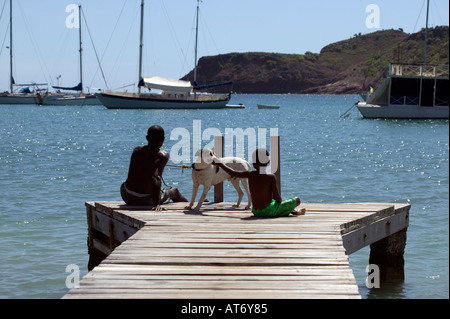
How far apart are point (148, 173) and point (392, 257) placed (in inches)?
159

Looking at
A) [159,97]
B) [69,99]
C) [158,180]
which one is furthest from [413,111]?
[69,99]

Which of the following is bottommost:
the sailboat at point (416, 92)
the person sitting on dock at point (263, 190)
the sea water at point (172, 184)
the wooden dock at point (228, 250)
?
the sea water at point (172, 184)

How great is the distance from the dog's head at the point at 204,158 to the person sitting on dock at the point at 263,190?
55 millimetres

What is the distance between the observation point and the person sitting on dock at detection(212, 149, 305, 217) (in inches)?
347

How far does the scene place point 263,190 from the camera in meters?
8.92

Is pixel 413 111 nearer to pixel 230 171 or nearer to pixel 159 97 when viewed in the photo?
pixel 159 97

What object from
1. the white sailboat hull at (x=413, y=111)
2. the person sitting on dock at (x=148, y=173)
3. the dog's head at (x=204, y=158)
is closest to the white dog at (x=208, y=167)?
the dog's head at (x=204, y=158)

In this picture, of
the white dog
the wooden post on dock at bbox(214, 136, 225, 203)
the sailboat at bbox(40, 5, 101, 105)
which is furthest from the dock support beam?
the sailboat at bbox(40, 5, 101, 105)

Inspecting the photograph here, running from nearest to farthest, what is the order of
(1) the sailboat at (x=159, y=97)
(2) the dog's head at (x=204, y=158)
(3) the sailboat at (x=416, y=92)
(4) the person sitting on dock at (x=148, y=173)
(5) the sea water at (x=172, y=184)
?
(2) the dog's head at (x=204, y=158)
(4) the person sitting on dock at (x=148, y=173)
(5) the sea water at (x=172, y=184)
(3) the sailboat at (x=416, y=92)
(1) the sailboat at (x=159, y=97)

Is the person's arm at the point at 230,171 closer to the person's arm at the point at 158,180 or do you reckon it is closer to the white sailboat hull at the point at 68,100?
the person's arm at the point at 158,180

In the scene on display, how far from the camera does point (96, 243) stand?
10.4 meters

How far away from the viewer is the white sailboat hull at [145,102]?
263 feet

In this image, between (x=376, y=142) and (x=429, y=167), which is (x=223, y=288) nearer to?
(x=429, y=167)
